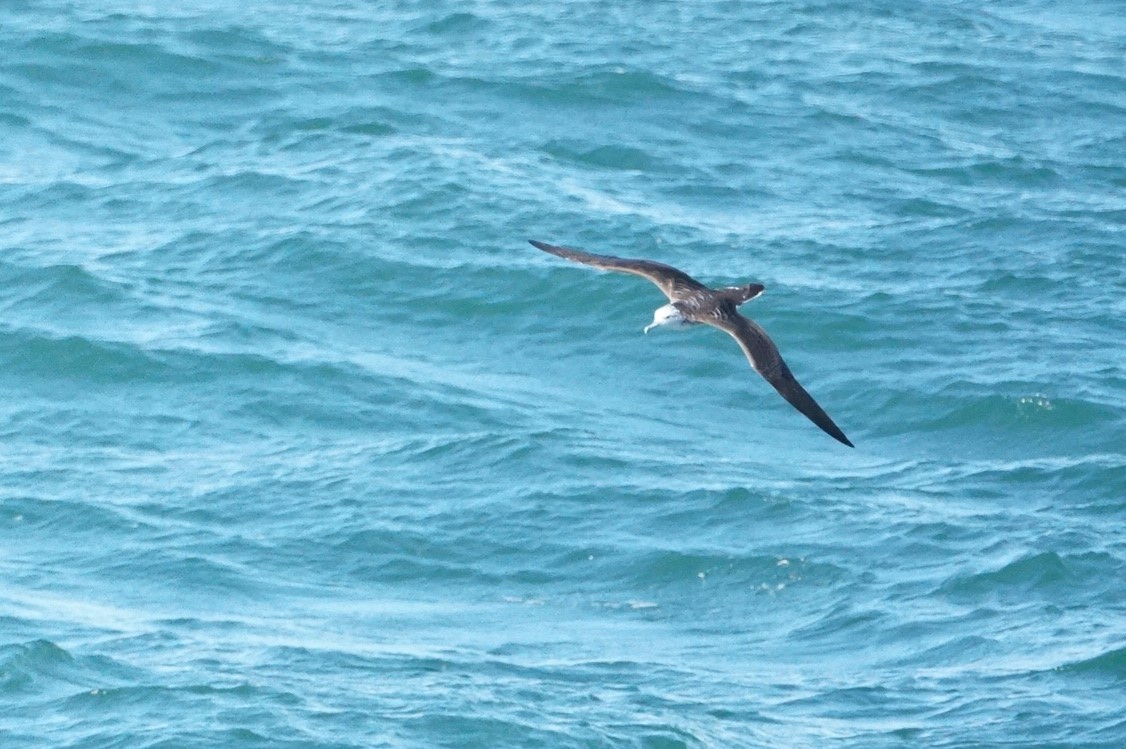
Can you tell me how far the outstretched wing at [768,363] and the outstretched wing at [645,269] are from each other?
40 cm

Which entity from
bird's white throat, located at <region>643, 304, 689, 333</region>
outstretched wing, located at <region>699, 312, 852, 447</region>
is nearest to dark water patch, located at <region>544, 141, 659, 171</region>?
outstretched wing, located at <region>699, 312, 852, 447</region>

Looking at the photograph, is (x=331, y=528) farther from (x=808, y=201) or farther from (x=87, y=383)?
(x=808, y=201)

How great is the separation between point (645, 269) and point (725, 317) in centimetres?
85

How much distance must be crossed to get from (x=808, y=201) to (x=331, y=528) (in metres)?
9.35

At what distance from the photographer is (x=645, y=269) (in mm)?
13188

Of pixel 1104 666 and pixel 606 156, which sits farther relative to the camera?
pixel 606 156

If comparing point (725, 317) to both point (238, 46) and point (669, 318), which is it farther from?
point (238, 46)

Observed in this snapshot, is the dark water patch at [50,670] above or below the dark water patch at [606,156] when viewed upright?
below

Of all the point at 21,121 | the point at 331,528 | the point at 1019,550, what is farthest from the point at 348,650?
the point at 21,121

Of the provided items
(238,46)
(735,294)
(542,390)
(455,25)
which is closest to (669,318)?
(735,294)

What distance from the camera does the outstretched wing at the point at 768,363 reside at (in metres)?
12.1

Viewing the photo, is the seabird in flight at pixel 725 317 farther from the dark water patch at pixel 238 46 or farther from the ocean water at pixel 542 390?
the dark water patch at pixel 238 46

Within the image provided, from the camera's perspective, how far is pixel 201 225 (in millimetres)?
23406

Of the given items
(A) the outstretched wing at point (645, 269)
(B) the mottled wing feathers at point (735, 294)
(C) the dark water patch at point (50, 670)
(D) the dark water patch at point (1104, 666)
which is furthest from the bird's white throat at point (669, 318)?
(C) the dark water patch at point (50, 670)
